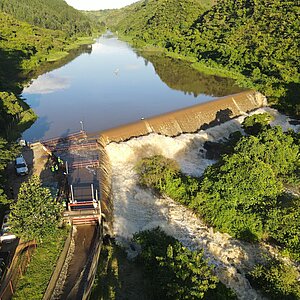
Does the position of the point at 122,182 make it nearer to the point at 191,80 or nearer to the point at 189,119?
the point at 189,119

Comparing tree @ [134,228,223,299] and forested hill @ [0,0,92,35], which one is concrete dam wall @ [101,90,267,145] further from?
forested hill @ [0,0,92,35]

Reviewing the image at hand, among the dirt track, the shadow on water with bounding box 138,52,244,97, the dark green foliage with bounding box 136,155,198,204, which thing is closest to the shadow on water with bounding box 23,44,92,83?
the shadow on water with bounding box 138,52,244,97

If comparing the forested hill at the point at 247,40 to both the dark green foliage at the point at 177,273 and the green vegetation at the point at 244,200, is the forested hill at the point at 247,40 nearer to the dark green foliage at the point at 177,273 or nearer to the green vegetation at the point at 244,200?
the green vegetation at the point at 244,200

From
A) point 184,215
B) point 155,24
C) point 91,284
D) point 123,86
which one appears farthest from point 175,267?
point 155,24

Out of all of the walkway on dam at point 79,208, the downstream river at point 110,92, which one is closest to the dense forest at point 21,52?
the downstream river at point 110,92

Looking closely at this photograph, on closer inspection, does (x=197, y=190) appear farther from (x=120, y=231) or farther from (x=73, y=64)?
(x=73, y=64)

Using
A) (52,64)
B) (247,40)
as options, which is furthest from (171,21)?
(52,64)

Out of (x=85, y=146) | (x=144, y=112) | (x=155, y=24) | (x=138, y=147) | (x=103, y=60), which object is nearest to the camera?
(x=85, y=146)
